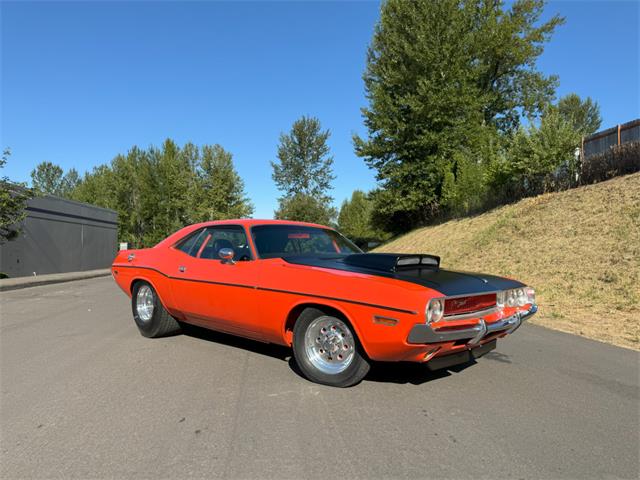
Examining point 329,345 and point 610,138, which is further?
point 610,138

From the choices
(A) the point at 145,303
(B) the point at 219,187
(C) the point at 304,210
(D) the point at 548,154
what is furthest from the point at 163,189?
(A) the point at 145,303

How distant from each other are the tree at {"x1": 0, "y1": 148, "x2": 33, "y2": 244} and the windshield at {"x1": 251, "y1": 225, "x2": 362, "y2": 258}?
610 inches

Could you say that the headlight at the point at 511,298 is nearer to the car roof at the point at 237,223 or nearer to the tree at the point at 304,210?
the car roof at the point at 237,223

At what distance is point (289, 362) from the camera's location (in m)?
4.39

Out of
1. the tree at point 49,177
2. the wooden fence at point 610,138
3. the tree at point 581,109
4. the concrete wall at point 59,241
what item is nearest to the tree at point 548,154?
the wooden fence at point 610,138

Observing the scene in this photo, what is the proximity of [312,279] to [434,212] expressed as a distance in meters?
21.8

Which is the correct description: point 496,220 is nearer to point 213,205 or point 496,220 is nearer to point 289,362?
point 289,362

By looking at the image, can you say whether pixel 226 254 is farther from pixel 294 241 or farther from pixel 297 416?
pixel 297 416

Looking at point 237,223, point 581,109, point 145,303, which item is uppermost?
point 581,109

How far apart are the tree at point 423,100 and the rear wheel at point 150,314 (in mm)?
19496

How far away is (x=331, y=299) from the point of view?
139 inches

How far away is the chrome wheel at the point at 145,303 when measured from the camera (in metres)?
5.58

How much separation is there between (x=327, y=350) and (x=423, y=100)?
2167 centimetres

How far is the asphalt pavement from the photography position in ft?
8.00
